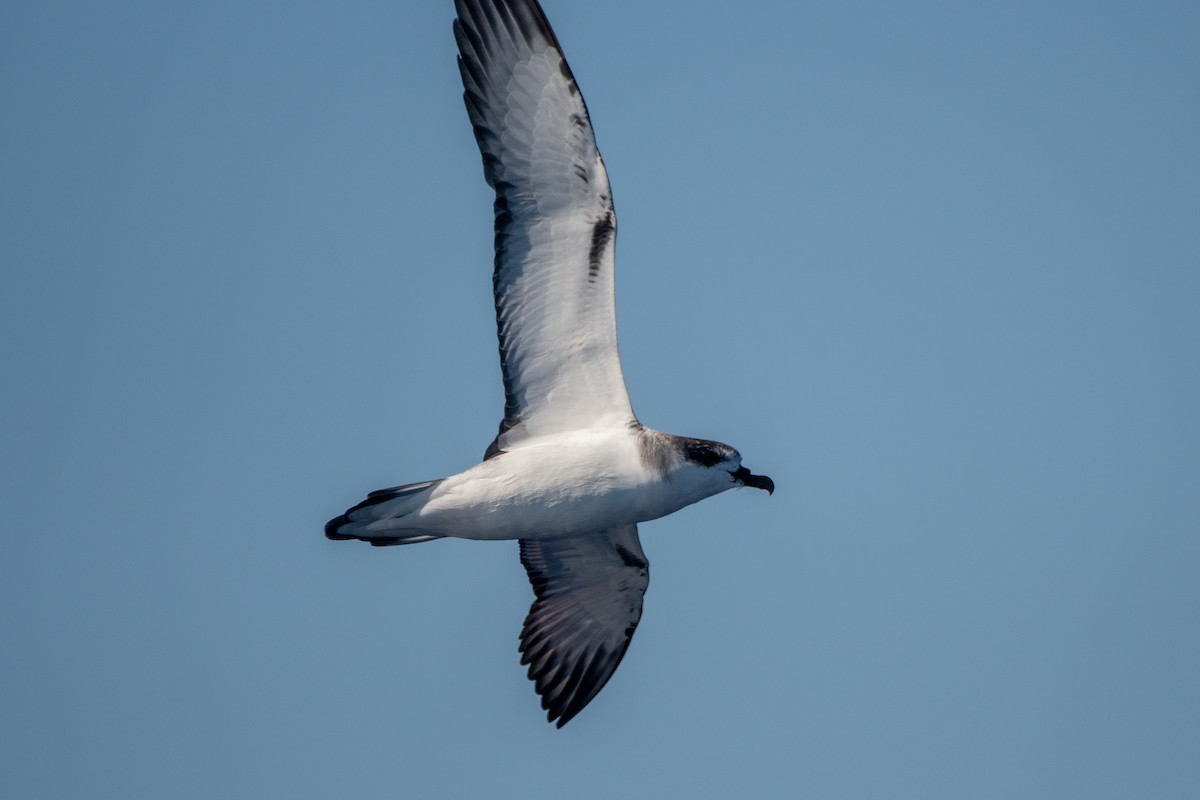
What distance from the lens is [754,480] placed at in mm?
17281

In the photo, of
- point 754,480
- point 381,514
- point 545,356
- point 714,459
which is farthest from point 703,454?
point 381,514

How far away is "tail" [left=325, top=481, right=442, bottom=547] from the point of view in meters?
16.4

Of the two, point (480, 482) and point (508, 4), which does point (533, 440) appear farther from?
point (508, 4)

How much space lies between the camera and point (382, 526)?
54.2 feet

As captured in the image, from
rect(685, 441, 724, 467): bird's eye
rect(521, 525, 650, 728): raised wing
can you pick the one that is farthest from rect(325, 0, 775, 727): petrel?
rect(521, 525, 650, 728): raised wing

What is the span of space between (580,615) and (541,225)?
199 inches

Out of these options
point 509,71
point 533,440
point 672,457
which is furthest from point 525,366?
point 509,71

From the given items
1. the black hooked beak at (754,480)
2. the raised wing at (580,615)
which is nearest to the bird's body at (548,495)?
the black hooked beak at (754,480)

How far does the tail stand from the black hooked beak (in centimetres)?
327

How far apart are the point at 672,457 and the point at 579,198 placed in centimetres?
284

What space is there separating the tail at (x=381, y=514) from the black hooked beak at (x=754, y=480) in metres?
3.27

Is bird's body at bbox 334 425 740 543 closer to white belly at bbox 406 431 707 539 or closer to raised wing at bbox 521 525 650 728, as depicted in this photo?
white belly at bbox 406 431 707 539

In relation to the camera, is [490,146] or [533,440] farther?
[533,440]

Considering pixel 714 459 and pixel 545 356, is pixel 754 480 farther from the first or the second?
pixel 545 356
